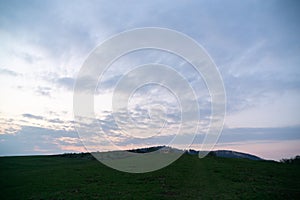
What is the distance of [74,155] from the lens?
232 ft

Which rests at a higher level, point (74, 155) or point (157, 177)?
point (74, 155)

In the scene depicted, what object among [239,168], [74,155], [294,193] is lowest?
→ [294,193]

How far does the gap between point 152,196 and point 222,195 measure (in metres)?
5.94

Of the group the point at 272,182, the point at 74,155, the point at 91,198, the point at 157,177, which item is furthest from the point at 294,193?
the point at 74,155

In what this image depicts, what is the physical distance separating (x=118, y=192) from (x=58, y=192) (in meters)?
5.71

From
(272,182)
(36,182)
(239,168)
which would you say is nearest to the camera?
(272,182)

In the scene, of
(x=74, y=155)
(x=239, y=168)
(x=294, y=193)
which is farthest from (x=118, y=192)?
(x=74, y=155)

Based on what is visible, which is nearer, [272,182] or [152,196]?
[152,196]

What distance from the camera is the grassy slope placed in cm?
2350

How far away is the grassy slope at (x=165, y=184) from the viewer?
925 inches

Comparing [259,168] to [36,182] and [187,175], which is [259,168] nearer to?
[187,175]

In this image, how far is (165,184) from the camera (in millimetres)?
28219

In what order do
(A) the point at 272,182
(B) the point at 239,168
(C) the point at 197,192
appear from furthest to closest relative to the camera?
(B) the point at 239,168 → (A) the point at 272,182 → (C) the point at 197,192

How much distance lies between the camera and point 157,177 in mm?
32438
